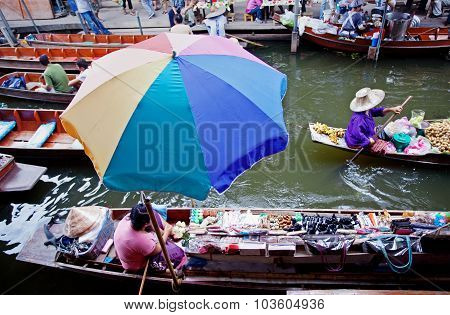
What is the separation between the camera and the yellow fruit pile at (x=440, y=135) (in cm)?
703

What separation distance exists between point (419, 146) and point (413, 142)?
15 centimetres

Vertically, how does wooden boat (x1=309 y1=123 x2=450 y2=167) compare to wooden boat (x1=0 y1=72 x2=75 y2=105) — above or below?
below

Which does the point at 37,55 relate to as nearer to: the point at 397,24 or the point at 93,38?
the point at 93,38

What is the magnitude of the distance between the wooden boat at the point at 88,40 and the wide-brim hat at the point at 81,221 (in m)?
8.82

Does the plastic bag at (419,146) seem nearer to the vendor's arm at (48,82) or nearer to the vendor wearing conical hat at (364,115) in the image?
the vendor wearing conical hat at (364,115)

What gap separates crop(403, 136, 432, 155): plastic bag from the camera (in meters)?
6.96

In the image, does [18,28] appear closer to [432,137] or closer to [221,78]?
[221,78]

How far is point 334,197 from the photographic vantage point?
23.3 ft

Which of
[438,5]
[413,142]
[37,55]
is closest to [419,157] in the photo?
[413,142]

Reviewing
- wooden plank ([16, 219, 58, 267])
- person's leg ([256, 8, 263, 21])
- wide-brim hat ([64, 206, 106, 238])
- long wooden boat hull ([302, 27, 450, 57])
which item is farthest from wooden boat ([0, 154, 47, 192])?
person's leg ([256, 8, 263, 21])

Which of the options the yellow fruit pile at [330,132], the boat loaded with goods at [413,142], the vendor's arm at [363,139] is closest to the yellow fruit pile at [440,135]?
the boat loaded with goods at [413,142]

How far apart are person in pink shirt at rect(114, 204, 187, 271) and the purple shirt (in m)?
4.63

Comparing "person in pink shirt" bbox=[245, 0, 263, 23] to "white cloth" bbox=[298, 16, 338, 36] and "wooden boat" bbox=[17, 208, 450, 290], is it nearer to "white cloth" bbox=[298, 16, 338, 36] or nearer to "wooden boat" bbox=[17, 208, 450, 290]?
"white cloth" bbox=[298, 16, 338, 36]
